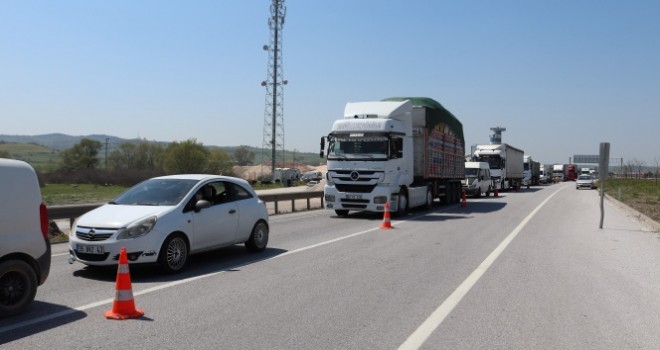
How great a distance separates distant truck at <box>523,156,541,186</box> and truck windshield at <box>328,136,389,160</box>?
4153 cm

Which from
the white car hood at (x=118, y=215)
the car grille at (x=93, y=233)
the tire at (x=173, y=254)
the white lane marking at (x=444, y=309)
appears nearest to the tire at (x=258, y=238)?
the tire at (x=173, y=254)

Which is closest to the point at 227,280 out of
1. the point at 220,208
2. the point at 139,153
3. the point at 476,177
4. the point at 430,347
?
the point at 220,208

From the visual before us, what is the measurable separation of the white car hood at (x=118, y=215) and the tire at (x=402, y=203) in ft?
39.3

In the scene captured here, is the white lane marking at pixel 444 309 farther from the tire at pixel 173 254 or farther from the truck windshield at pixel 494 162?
the truck windshield at pixel 494 162

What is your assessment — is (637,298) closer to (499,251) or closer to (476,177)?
(499,251)

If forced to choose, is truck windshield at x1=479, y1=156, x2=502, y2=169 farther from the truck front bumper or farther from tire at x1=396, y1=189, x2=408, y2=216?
the truck front bumper

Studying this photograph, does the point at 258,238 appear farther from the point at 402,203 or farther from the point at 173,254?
the point at 402,203

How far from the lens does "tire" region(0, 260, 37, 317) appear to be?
19.9 ft

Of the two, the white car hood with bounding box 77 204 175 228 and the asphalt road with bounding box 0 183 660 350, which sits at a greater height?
the white car hood with bounding box 77 204 175 228

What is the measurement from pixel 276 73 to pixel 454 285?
65474 mm

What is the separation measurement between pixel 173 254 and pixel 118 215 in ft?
3.26

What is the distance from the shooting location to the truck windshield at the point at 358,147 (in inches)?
754

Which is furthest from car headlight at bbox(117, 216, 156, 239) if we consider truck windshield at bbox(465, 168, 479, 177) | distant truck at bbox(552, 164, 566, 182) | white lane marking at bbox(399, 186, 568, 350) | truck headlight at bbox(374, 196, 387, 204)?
distant truck at bbox(552, 164, 566, 182)

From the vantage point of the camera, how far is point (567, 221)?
19.1 m
